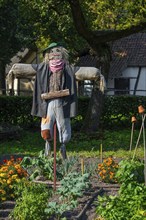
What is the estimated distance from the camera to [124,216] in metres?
5.14

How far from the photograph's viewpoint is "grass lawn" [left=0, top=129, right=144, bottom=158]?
40.1 ft

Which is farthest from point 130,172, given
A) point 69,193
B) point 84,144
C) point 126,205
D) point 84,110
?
point 84,110

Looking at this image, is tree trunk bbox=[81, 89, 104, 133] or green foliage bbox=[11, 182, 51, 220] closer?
green foliage bbox=[11, 182, 51, 220]

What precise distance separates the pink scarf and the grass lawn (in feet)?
10.1

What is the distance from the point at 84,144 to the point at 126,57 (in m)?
20.2

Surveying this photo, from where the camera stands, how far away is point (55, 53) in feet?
28.5

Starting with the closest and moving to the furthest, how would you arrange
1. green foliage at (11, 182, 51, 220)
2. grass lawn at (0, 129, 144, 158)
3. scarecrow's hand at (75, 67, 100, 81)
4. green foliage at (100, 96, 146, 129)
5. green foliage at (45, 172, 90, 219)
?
green foliage at (11, 182, 51, 220)
green foliage at (45, 172, 90, 219)
scarecrow's hand at (75, 67, 100, 81)
grass lawn at (0, 129, 144, 158)
green foliage at (100, 96, 146, 129)

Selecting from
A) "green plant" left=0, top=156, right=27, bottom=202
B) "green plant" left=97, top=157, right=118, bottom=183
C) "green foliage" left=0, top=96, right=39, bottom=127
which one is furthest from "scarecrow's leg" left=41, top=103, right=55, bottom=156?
"green foliage" left=0, top=96, right=39, bottom=127

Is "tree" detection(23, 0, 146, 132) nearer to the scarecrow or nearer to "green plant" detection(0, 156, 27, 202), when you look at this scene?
the scarecrow

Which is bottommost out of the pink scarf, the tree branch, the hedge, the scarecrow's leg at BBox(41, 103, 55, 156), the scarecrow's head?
the hedge

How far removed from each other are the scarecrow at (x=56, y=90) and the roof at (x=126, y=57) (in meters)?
23.0

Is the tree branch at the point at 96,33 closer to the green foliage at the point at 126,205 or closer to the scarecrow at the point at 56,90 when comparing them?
the scarecrow at the point at 56,90

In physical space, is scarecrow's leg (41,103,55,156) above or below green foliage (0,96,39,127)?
above

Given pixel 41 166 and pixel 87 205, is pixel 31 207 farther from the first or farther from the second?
pixel 41 166
